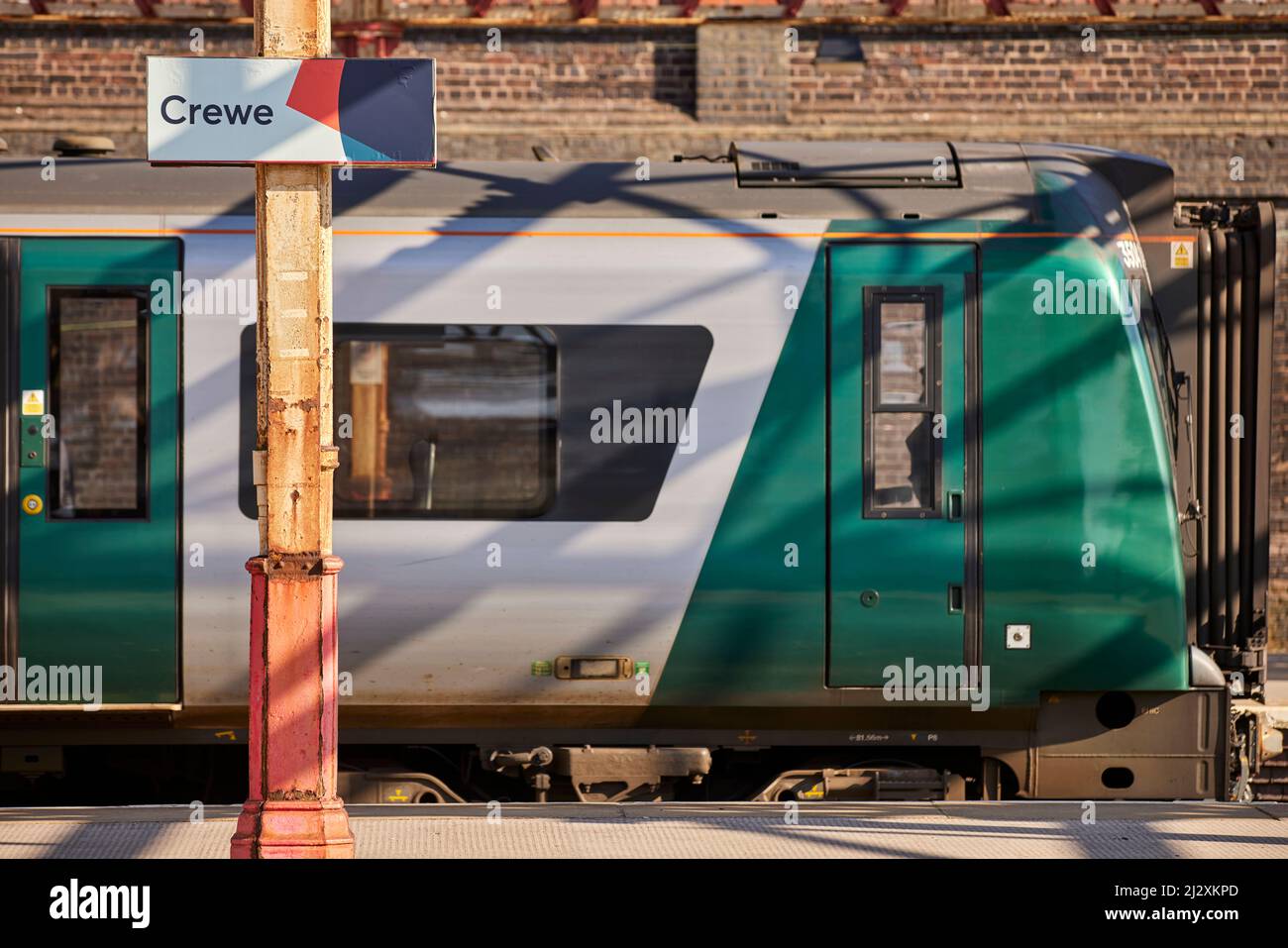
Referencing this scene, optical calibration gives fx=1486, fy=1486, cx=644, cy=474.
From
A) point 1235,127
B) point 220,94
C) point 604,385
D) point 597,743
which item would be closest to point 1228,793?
point 597,743

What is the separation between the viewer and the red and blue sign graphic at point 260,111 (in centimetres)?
508

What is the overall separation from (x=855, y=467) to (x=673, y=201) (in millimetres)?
1585

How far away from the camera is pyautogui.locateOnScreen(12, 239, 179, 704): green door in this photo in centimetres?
704

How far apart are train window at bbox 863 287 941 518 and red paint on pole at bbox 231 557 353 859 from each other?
2988mm

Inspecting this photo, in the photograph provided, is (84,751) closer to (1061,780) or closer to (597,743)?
(597,743)

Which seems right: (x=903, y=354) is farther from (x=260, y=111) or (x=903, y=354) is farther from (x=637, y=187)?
(x=260, y=111)

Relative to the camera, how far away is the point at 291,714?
5.25 metres

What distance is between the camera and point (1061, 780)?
7398mm

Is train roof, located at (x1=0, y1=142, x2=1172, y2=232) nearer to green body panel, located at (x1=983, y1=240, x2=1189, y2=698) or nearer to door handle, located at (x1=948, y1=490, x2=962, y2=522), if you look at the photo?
green body panel, located at (x1=983, y1=240, x2=1189, y2=698)

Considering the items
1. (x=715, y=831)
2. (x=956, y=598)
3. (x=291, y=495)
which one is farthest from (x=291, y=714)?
(x=956, y=598)

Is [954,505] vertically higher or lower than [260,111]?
lower

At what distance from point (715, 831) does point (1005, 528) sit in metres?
2.17

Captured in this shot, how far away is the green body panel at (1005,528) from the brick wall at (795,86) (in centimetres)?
636

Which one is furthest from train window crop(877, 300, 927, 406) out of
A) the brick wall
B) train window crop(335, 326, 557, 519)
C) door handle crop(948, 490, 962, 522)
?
the brick wall
